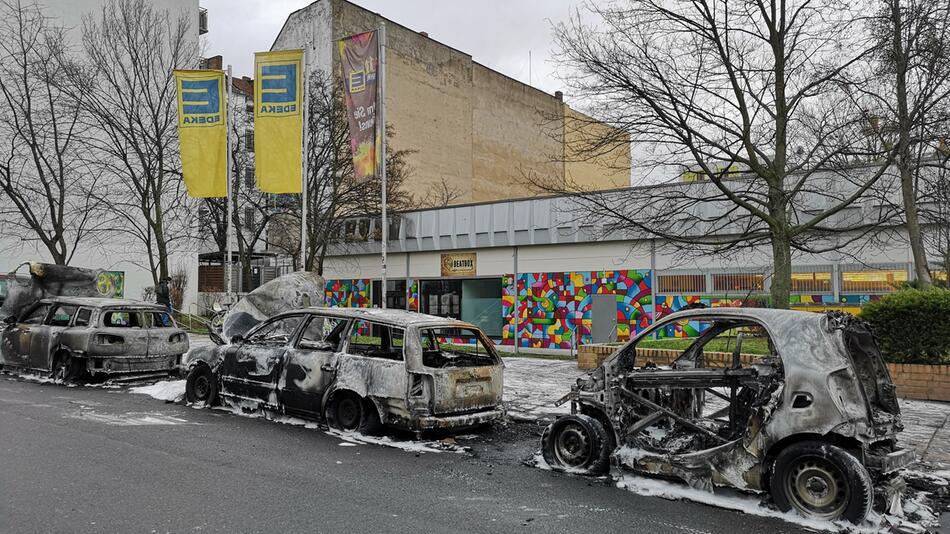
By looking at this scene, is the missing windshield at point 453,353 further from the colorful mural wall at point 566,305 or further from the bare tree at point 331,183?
the bare tree at point 331,183

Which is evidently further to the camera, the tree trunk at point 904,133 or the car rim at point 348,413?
the tree trunk at point 904,133

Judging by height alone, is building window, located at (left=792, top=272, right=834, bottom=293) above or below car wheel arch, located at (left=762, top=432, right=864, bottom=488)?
above

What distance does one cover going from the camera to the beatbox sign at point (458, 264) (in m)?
22.3

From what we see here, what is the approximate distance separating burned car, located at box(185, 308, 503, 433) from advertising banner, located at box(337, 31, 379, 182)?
8285 mm

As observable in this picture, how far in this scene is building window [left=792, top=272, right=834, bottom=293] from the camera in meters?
16.3

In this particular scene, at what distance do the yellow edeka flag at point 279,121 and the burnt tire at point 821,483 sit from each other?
15.2 meters

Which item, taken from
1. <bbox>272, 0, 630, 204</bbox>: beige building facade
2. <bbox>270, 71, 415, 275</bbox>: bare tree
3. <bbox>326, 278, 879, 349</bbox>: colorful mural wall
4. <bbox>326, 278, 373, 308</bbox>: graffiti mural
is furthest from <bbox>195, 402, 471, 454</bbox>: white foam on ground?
<bbox>272, 0, 630, 204</bbox>: beige building facade

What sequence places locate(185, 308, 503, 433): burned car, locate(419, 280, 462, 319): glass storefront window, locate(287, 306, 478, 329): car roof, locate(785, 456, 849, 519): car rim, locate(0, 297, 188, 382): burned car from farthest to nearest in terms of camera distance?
locate(419, 280, 462, 319): glass storefront window < locate(0, 297, 188, 382): burned car < locate(287, 306, 478, 329): car roof < locate(185, 308, 503, 433): burned car < locate(785, 456, 849, 519): car rim

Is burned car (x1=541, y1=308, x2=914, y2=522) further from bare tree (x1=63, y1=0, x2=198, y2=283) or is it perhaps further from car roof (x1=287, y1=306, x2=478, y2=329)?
bare tree (x1=63, y1=0, x2=198, y2=283)

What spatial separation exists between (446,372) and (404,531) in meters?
3.11

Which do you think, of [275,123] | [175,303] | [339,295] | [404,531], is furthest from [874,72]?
[175,303]

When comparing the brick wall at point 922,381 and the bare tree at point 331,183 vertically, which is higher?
the bare tree at point 331,183

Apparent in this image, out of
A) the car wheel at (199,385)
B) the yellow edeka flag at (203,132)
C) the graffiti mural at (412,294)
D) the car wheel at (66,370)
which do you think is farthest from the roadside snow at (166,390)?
the graffiti mural at (412,294)

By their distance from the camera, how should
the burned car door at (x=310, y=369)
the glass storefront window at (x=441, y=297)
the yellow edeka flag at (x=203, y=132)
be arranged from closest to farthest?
the burned car door at (x=310, y=369) < the yellow edeka flag at (x=203, y=132) < the glass storefront window at (x=441, y=297)
